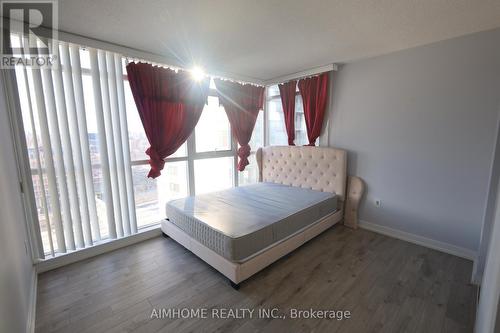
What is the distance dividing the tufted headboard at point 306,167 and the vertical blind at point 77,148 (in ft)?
7.85

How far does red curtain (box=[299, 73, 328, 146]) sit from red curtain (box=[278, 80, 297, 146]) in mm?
199

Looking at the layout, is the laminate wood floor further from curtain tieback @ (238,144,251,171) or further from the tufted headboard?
curtain tieback @ (238,144,251,171)

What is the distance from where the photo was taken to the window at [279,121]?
3.87m

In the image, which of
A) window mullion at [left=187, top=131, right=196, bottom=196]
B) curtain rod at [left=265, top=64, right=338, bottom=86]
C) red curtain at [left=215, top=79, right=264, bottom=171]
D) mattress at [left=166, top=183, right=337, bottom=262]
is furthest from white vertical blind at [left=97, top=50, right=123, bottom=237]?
curtain rod at [left=265, top=64, right=338, bottom=86]

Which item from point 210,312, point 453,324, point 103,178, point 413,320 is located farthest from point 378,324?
point 103,178

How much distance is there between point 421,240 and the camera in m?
2.74

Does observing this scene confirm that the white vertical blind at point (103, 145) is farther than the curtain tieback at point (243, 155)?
No

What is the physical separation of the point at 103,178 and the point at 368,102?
366 centimetres

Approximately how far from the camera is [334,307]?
1.78 metres

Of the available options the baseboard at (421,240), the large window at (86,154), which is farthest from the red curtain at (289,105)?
the large window at (86,154)

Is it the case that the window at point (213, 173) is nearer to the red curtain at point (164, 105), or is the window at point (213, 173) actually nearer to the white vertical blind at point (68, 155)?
the red curtain at point (164, 105)

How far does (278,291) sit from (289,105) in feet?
9.81

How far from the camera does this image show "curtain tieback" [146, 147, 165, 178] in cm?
285

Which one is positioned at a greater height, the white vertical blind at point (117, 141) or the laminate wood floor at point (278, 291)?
the white vertical blind at point (117, 141)
